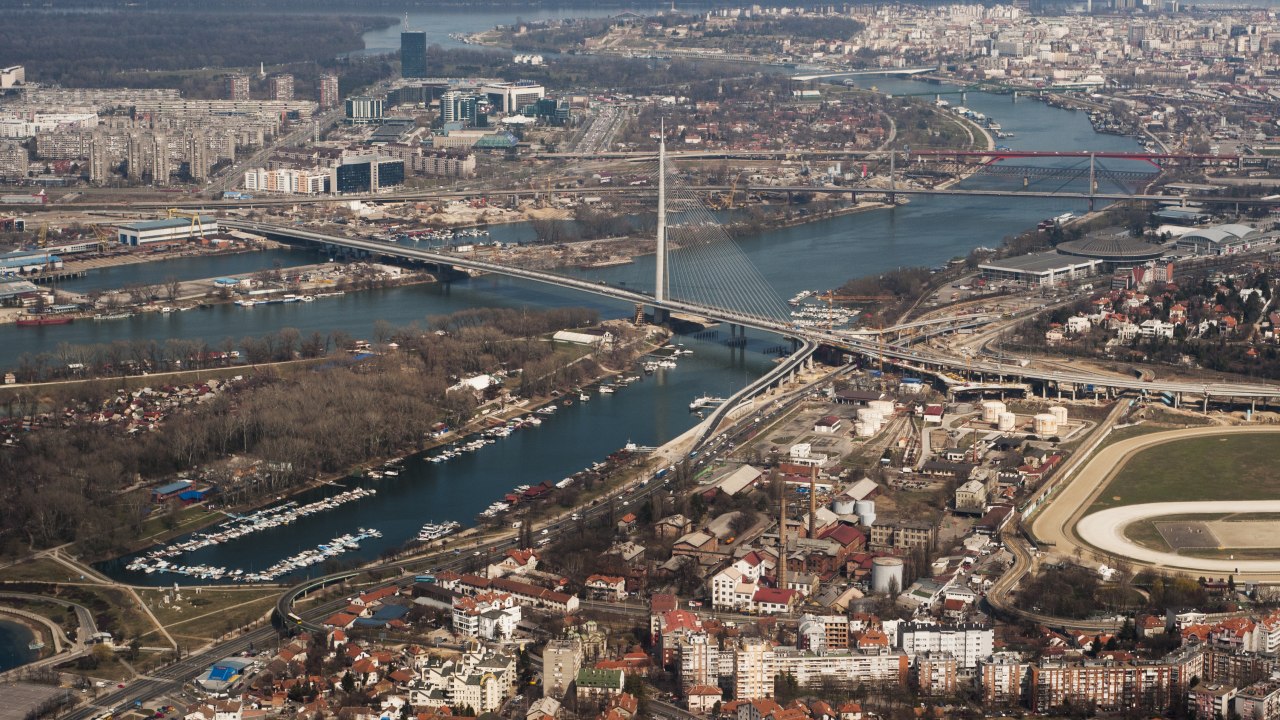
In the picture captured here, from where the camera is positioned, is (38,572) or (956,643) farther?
(38,572)

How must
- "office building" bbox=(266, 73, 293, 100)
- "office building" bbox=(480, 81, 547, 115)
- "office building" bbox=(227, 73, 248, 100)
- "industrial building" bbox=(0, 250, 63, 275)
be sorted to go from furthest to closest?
"office building" bbox=(266, 73, 293, 100)
"office building" bbox=(227, 73, 248, 100)
"office building" bbox=(480, 81, 547, 115)
"industrial building" bbox=(0, 250, 63, 275)

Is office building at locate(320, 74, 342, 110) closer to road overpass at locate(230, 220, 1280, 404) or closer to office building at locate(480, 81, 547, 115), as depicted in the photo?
office building at locate(480, 81, 547, 115)

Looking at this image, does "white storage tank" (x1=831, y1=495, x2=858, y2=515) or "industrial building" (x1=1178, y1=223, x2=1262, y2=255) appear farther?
"industrial building" (x1=1178, y1=223, x2=1262, y2=255)

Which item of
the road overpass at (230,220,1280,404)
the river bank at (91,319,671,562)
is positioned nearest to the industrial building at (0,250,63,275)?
the road overpass at (230,220,1280,404)

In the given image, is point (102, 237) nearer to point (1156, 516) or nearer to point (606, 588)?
point (606, 588)

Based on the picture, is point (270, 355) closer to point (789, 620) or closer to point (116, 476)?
point (116, 476)

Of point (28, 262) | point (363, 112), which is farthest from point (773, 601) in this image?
point (363, 112)

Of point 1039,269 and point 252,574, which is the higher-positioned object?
point 1039,269
